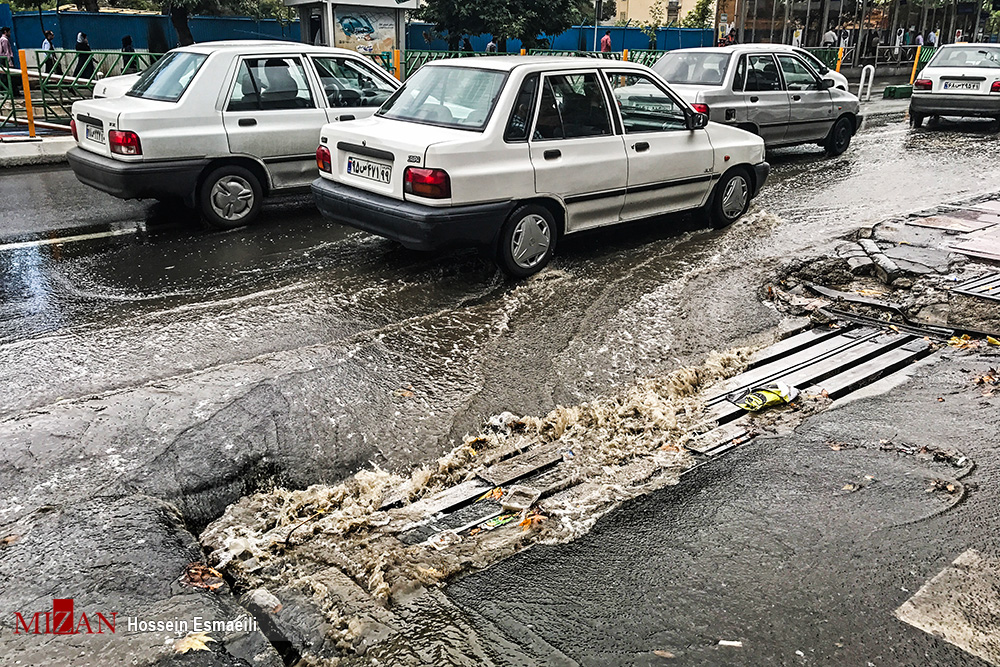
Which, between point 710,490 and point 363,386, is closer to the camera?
point 710,490

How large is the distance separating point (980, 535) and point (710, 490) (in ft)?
3.64

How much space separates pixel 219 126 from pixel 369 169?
219cm

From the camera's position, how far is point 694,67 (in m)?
12.0

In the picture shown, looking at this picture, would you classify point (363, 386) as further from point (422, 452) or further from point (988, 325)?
point (988, 325)

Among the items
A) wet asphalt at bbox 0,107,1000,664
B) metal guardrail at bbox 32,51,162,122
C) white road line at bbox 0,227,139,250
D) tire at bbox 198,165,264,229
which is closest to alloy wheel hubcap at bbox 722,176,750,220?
wet asphalt at bbox 0,107,1000,664

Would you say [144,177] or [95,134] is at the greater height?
[95,134]

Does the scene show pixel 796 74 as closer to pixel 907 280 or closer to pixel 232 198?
pixel 907 280

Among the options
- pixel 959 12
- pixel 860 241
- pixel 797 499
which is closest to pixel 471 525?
pixel 797 499

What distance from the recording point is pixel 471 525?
11.9 ft

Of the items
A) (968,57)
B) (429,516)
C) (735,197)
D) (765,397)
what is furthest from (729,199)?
(968,57)

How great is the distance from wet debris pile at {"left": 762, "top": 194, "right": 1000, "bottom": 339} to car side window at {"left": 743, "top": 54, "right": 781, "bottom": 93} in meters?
3.82

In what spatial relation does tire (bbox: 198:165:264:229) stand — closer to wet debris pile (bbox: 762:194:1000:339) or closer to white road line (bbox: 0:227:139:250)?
white road line (bbox: 0:227:139:250)

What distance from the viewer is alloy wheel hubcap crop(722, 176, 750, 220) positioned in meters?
8.57

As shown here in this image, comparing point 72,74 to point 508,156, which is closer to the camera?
point 508,156
